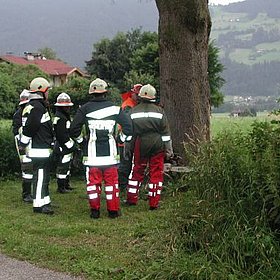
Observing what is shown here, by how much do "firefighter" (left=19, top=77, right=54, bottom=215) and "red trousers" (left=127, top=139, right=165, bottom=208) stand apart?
1359 millimetres

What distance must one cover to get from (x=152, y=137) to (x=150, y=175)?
62 centimetres

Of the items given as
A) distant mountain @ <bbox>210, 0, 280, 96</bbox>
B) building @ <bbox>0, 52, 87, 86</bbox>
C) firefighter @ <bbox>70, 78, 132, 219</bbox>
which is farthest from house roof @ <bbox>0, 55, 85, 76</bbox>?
firefighter @ <bbox>70, 78, 132, 219</bbox>

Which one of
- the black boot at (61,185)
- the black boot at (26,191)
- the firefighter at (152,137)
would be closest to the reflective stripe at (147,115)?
the firefighter at (152,137)

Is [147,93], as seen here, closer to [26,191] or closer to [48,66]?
[26,191]

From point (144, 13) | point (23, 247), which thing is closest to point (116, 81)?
point (23, 247)

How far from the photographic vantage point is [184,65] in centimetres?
1014

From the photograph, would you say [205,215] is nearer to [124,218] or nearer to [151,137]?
[124,218]

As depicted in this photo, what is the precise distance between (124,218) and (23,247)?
6.52 ft

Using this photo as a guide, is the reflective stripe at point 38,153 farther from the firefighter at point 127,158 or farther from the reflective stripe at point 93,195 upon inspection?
the firefighter at point 127,158

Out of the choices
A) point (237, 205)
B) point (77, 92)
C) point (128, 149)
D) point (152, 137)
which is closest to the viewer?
point (237, 205)

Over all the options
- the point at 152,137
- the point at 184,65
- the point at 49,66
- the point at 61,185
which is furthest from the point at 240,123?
the point at 49,66

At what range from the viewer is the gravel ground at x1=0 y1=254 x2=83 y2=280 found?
576cm

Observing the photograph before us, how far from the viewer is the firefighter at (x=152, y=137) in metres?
8.95

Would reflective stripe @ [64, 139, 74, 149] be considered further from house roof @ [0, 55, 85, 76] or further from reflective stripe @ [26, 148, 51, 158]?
house roof @ [0, 55, 85, 76]
